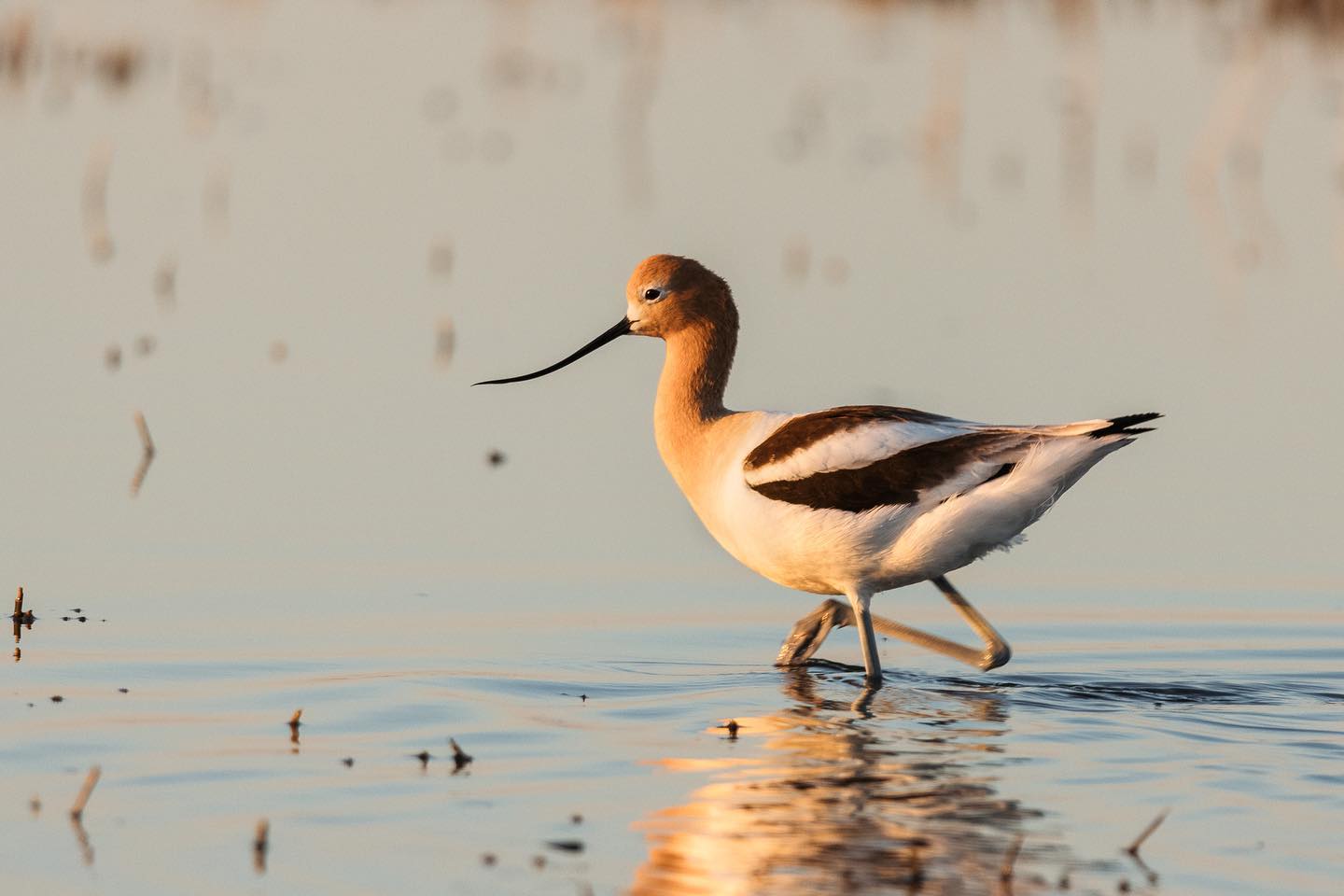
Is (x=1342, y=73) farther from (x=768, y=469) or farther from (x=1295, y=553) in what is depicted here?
(x=768, y=469)

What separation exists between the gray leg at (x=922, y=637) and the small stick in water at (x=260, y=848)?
2777mm

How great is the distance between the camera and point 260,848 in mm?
5359

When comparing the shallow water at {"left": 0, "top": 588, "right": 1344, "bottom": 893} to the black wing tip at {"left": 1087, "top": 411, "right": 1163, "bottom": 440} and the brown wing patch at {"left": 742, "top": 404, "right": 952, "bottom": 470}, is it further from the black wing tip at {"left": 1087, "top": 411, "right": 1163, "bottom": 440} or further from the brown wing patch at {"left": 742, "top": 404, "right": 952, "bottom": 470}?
the black wing tip at {"left": 1087, "top": 411, "right": 1163, "bottom": 440}

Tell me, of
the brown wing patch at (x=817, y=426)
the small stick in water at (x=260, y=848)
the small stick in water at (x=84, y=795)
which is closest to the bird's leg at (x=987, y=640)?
the brown wing patch at (x=817, y=426)

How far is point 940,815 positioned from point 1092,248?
904 cm

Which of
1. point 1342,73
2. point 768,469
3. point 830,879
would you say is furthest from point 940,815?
point 1342,73

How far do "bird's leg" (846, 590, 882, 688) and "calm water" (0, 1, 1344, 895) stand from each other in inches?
5.3

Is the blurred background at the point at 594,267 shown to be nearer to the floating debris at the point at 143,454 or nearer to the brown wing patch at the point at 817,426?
the floating debris at the point at 143,454

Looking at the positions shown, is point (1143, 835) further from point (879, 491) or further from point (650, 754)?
point (879, 491)

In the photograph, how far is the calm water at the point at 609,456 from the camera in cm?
583

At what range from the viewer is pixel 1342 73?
19719mm

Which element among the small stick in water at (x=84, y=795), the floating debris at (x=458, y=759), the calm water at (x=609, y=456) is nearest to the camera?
the small stick in water at (x=84, y=795)

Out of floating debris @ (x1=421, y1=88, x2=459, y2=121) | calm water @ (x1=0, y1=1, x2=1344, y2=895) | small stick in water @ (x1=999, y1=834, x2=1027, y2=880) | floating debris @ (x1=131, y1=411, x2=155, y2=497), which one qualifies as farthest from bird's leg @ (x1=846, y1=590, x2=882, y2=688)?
floating debris @ (x1=421, y1=88, x2=459, y2=121)

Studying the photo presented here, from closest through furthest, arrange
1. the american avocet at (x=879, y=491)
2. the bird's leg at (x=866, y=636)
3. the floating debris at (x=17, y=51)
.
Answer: the american avocet at (x=879, y=491) < the bird's leg at (x=866, y=636) < the floating debris at (x=17, y=51)
